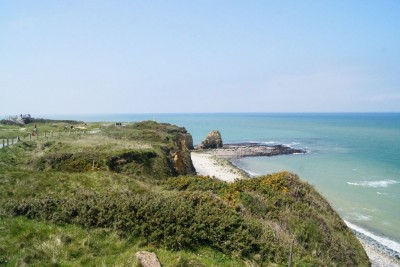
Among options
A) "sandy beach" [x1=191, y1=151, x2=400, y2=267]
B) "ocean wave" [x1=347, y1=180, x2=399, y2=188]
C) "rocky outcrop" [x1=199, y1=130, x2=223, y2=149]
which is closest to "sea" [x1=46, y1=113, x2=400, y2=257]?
"ocean wave" [x1=347, y1=180, x2=399, y2=188]

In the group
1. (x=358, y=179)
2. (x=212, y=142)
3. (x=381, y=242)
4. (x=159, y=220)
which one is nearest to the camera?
(x=159, y=220)

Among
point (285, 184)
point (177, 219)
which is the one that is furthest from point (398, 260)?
point (177, 219)

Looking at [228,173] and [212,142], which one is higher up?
[212,142]

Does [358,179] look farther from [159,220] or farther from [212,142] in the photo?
[159,220]

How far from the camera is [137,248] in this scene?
1047 centimetres

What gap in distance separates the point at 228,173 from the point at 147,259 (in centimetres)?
4667

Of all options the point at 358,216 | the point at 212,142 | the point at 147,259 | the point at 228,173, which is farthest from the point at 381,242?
the point at 212,142

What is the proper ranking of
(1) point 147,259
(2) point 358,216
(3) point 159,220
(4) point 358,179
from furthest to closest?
1. (4) point 358,179
2. (2) point 358,216
3. (3) point 159,220
4. (1) point 147,259

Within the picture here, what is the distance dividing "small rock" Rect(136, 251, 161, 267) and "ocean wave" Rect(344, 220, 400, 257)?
79.3 feet

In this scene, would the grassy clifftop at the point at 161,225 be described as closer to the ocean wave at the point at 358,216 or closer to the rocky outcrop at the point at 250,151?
the ocean wave at the point at 358,216

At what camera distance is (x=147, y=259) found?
31.0 feet

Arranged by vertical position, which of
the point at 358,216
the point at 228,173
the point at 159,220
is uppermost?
the point at 159,220

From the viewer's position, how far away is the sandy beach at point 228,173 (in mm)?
25234

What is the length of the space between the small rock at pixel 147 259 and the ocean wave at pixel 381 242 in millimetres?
24175
